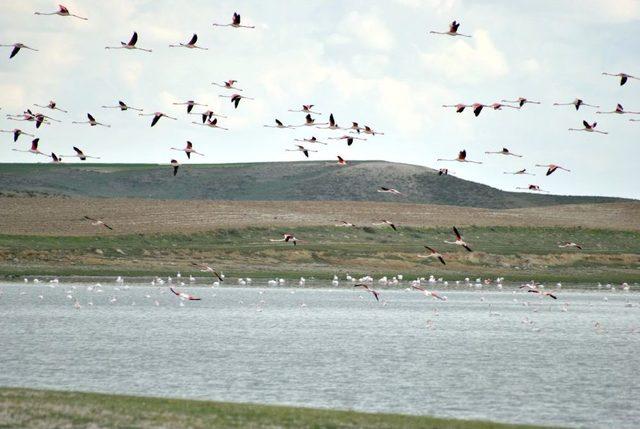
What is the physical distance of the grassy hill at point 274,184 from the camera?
142 metres

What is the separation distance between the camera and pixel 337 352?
3575 cm

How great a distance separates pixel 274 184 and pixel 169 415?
128680 millimetres

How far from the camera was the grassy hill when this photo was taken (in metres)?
142

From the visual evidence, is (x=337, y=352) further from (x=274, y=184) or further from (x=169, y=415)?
(x=274, y=184)

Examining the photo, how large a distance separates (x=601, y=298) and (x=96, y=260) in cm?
2812

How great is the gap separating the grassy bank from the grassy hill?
154 feet

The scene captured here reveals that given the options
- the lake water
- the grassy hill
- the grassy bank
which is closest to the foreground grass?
the lake water

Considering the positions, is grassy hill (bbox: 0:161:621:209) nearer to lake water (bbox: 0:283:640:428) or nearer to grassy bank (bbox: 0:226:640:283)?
grassy bank (bbox: 0:226:640:283)

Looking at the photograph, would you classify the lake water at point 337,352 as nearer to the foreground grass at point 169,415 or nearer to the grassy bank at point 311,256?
the foreground grass at point 169,415

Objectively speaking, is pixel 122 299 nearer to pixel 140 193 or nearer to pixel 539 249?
pixel 539 249

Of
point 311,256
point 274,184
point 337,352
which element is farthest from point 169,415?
point 274,184

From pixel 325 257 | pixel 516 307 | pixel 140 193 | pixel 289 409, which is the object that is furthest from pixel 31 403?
pixel 140 193

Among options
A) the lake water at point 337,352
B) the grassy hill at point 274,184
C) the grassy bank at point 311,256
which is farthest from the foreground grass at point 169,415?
the grassy hill at point 274,184

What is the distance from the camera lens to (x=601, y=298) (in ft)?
219
